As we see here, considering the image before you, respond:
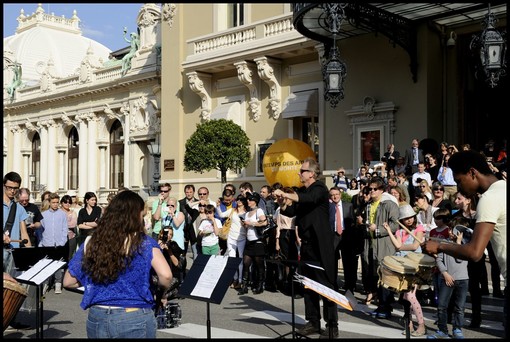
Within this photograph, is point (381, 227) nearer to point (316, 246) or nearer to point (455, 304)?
point (455, 304)

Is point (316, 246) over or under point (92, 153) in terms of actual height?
under

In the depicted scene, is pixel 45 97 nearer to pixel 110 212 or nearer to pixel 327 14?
pixel 327 14

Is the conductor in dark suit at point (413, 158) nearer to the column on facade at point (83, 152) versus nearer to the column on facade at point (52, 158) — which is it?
the column on facade at point (83, 152)

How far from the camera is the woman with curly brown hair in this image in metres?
4.57

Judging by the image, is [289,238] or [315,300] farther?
[289,238]

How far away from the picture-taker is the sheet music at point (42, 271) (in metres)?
7.07

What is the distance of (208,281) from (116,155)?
3535cm

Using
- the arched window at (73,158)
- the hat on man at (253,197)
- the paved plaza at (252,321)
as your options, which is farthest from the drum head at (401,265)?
the arched window at (73,158)

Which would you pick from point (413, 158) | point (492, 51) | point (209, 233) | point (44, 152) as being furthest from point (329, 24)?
point (44, 152)

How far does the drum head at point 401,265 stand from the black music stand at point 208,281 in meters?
2.04

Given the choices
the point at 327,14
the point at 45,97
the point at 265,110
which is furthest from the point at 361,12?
the point at 45,97

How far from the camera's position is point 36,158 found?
48.0 m

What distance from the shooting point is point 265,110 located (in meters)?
27.2

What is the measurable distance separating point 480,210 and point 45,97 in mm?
43117
